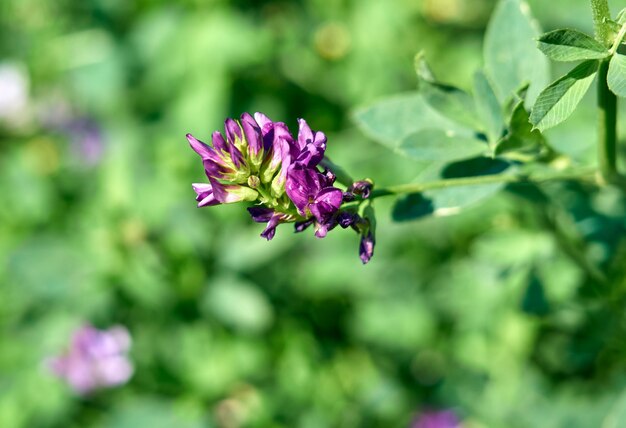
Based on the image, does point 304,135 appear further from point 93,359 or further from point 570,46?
point 93,359

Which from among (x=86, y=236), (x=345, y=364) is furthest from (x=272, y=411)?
(x=86, y=236)

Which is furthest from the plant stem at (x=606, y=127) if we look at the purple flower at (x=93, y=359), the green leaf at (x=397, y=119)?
the purple flower at (x=93, y=359)

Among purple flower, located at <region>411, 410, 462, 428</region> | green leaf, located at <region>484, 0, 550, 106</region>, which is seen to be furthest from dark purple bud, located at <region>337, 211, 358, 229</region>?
purple flower, located at <region>411, 410, 462, 428</region>

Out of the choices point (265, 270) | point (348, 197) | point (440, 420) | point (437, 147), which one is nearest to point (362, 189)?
point (348, 197)

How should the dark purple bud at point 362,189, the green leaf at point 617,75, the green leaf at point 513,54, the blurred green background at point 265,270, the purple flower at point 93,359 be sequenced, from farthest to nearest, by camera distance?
the purple flower at point 93,359 < the blurred green background at point 265,270 < the green leaf at point 513,54 < the dark purple bud at point 362,189 < the green leaf at point 617,75

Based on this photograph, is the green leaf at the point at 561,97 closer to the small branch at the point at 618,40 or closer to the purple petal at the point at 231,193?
the small branch at the point at 618,40

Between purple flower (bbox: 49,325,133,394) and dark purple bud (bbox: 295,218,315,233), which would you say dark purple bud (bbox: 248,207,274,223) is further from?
purple flower (bbox: 49,325,133,394)

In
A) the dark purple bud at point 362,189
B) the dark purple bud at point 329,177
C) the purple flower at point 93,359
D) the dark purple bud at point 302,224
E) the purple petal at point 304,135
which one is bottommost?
the purple flower at point 93,359
